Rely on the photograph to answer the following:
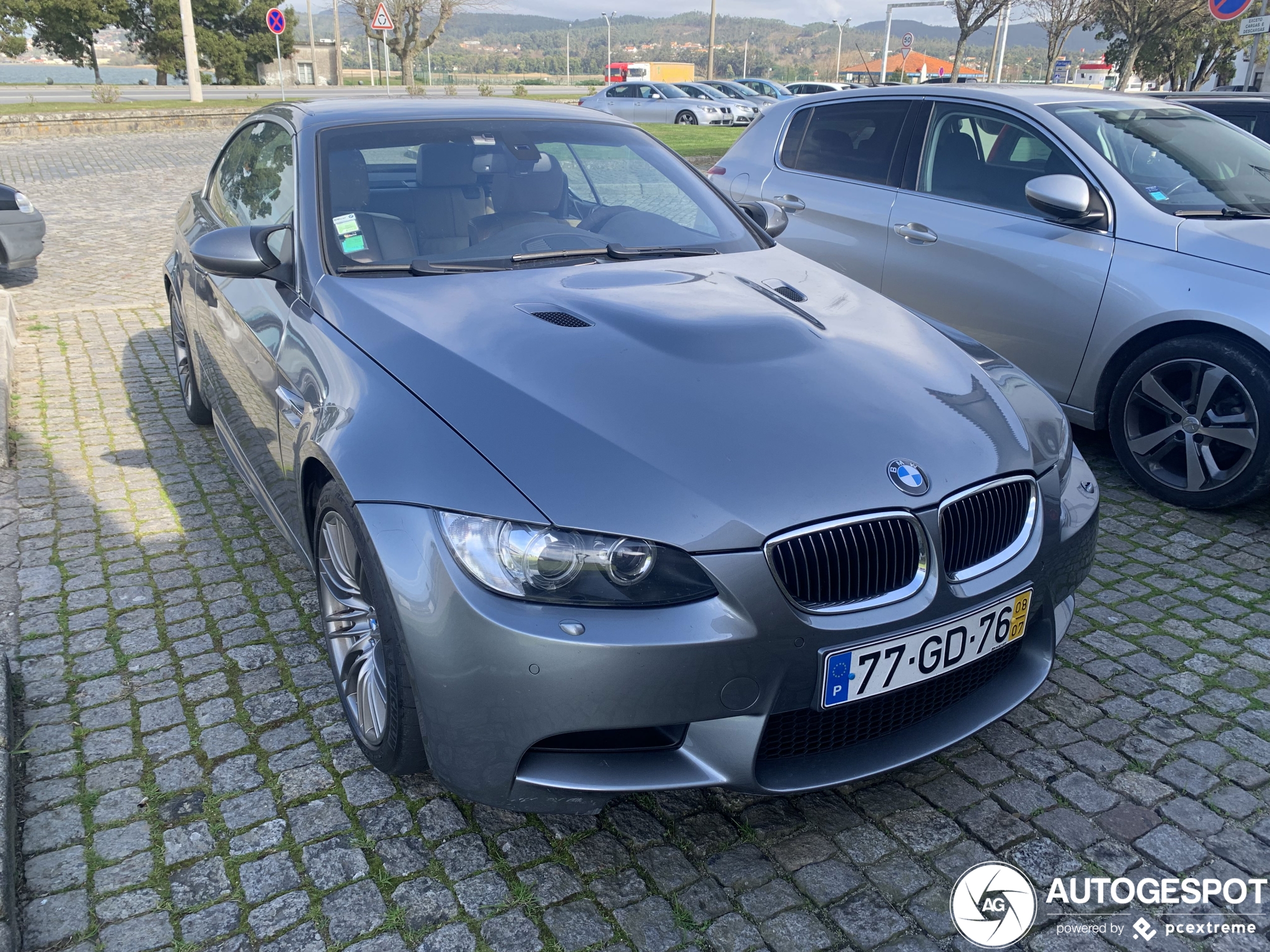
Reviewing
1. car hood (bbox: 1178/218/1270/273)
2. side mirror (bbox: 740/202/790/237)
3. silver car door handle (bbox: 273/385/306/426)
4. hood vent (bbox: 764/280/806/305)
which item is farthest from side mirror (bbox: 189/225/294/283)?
car hood (bbox: 1178/218/1270/273)

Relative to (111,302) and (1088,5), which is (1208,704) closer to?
(111,302)

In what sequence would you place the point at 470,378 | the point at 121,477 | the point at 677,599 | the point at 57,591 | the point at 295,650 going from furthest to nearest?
the point at 121,477
the point at 57,591
the point at 295,650
the point at 470,378
the point at 677,599

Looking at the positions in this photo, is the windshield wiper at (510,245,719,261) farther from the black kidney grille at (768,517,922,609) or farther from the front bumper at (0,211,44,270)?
the front bumper at (0,211,44,270)

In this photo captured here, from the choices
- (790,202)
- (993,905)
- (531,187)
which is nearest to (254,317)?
(531,187)

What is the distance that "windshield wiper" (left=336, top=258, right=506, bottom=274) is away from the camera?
9.82ft

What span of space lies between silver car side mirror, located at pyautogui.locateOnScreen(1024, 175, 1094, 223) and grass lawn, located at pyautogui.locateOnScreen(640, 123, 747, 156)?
459 inches

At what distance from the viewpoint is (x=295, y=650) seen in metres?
3.24

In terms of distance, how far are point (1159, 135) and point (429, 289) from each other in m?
3.90

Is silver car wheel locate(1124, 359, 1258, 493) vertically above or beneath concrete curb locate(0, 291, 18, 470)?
above

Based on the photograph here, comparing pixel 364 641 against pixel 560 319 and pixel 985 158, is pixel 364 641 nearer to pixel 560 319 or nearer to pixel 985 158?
pixel 560 319

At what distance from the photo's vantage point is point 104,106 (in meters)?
22.8

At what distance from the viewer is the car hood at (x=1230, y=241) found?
13.2ft

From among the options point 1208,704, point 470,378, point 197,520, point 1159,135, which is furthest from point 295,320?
point 1159,135

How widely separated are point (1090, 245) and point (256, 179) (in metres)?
3.59
